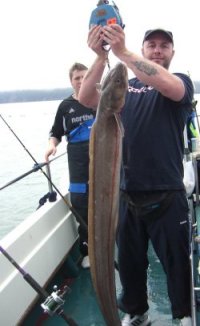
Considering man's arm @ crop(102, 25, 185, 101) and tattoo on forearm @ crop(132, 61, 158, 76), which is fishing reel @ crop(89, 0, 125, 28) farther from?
tattoo on forearm @ crop(132, 61, 158, 76)

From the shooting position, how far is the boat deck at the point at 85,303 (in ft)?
10.5

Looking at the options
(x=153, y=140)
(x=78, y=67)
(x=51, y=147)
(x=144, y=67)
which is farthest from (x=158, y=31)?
(x=51, y=147)

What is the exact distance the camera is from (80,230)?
400cm

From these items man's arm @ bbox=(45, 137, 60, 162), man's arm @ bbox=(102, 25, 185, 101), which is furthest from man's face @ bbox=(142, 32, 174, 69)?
man's arm @ bbox=(45, 137, 60, 162)

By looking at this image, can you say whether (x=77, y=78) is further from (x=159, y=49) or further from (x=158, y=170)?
(x=158, y=170)

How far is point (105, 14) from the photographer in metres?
1.78

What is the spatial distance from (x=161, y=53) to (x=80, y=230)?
7.01ft

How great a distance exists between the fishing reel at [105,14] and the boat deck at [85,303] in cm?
224

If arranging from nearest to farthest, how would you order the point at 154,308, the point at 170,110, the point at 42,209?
the point at 170,110
the point at 154,308
the point at 42,209

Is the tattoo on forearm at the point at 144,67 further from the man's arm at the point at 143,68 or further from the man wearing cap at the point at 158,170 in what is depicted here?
the man wearing cap at the point at 158,170

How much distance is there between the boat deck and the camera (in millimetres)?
3188

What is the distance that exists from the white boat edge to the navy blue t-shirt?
1.13m

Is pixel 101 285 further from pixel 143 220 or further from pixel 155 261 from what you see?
pixel 155 261

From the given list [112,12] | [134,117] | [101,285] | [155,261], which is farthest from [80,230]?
[112,12]
